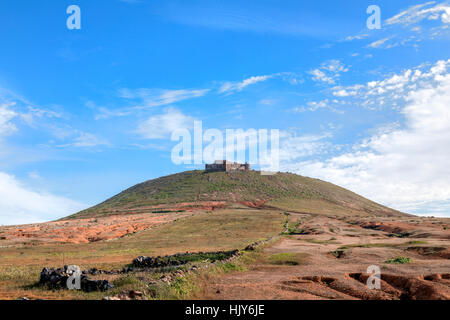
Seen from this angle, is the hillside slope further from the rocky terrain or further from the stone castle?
the rocky terrain

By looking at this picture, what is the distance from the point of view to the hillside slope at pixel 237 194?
10812cm

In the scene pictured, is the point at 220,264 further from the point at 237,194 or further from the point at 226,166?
the point at 226,166

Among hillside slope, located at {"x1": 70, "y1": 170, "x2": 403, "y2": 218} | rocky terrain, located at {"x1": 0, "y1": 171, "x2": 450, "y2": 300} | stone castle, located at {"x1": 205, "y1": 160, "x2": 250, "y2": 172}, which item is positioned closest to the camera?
rocky terrain, located at {"x1": 0, "y1": 171, "x2": 450, "y2": 300}

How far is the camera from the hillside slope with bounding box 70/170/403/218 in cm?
10812

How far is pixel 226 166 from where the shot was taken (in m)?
150

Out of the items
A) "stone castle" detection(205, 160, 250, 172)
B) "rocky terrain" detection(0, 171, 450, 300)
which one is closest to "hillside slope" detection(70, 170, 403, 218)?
"stone castle" detection(205, 160, 250, 172)

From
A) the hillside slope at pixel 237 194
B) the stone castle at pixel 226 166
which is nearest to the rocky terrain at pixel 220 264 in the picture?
the hillside slope at pixel 237 194

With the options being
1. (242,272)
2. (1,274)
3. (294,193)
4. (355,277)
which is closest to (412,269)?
(355,277)

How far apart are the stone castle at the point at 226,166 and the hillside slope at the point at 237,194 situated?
5059 millimetres

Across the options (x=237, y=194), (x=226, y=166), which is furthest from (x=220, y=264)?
(x=226, y=166)

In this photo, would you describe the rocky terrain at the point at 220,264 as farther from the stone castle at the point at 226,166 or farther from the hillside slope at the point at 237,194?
the stone castle at the point at 226,166

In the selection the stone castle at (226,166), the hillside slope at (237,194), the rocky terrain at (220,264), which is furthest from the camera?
the stone castle at (226,166)

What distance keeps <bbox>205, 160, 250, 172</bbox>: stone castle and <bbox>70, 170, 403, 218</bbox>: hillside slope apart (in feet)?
16.6
